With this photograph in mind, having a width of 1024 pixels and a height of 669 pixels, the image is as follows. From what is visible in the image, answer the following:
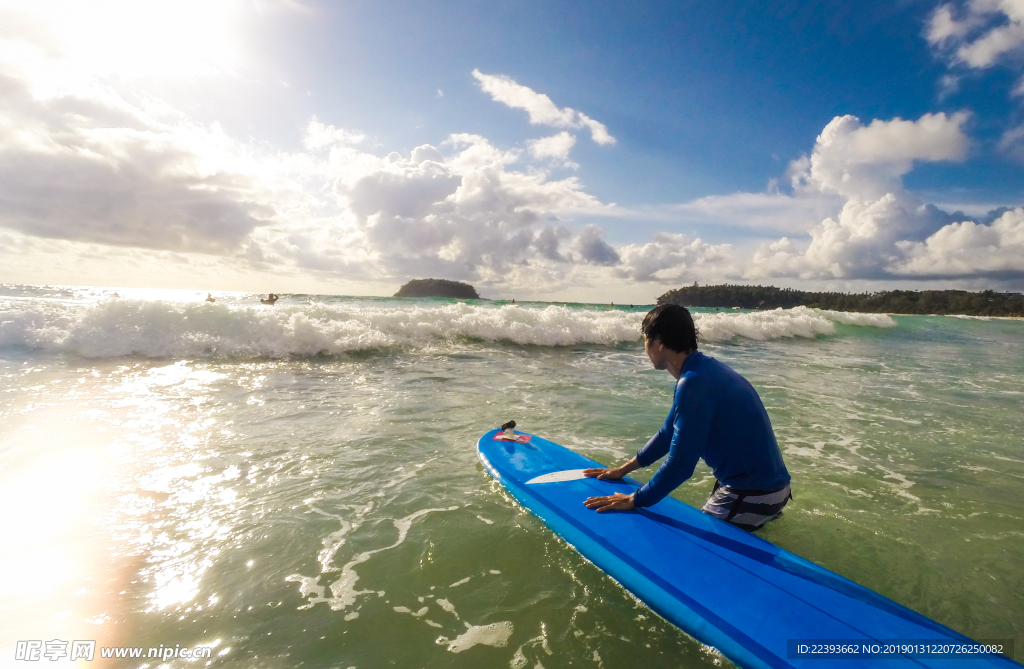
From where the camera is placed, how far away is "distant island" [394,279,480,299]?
71469 mm

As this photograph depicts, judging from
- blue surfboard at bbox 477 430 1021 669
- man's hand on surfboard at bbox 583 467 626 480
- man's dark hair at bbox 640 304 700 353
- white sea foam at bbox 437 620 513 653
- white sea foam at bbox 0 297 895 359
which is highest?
man's dark hair at bbox 640 304 700 353

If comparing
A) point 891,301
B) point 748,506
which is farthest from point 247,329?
point 891,301

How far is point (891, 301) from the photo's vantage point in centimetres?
7450

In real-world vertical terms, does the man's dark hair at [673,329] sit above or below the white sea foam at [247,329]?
above

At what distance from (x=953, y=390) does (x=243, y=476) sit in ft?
43.6

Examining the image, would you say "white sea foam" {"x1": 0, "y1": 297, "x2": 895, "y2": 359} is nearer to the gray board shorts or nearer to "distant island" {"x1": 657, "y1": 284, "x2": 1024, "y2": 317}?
the gray board shorts

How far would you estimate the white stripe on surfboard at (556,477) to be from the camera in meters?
3.81

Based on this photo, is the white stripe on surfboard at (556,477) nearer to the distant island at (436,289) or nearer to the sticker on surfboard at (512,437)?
the sticker on surfboard at (512,437)

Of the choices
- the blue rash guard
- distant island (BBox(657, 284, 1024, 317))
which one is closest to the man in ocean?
the blue rash guard

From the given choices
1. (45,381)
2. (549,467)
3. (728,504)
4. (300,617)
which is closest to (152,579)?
(300,617)

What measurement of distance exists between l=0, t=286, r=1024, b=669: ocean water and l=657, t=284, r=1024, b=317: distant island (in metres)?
58.1

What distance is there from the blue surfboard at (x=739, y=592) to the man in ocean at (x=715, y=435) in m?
0.23

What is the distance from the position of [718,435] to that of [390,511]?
273cm

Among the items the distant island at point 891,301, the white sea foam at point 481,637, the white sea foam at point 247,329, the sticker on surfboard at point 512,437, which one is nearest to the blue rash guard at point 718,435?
the white sea foam at point 481,637
